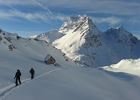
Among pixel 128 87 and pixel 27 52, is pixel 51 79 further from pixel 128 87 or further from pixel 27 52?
pixel 27 52

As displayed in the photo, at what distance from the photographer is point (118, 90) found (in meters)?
78.3

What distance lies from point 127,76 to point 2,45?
106ft

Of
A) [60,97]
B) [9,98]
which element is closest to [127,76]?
[60,97]

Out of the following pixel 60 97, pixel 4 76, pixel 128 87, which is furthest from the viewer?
pixel 128 87

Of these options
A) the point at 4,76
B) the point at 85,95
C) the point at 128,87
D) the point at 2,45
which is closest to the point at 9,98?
the point at 85,95

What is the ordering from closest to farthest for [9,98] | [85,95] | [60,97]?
[9,98]
[60,97]
[85,95]

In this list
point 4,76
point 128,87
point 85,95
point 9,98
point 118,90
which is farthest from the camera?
point 128,87

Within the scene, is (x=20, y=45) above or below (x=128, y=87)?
above

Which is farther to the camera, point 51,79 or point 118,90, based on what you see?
point 118,90

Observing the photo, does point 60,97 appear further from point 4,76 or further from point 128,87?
point 128,87

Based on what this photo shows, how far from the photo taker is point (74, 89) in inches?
2080

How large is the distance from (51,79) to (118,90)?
27.0 meters

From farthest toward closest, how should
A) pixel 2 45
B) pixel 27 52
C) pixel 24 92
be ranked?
pixel 27 52 < pixel 2 45 < pixel 24 92

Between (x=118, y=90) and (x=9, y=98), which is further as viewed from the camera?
(x=118, y=90)
